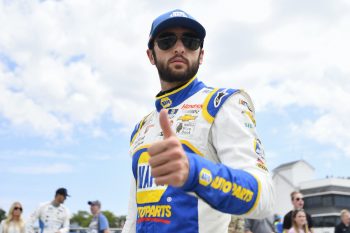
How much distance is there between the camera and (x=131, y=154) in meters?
2.98

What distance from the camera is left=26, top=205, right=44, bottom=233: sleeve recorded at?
9312 mm

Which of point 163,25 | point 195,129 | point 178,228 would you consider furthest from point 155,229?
point 163,25

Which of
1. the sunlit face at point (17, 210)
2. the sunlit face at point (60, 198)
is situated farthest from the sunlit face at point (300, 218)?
the sunlit face at point (17, 210)

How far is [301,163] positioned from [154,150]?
7714 cm

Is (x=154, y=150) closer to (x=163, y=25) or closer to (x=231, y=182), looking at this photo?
(x=231, y=182)

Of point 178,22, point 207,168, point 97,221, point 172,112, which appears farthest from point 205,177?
point 97,221

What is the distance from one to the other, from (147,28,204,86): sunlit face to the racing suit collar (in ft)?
0.14

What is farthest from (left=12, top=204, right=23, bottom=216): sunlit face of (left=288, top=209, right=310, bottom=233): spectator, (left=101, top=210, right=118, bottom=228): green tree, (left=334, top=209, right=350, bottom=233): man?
(left=101, top=210, right=118, bottom=228): green tree

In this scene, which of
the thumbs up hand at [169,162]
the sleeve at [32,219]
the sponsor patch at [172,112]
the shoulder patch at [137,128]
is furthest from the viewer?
the sleeve at [32,219]

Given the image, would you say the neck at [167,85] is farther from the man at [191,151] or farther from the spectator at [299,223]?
the spectator at [299,223]

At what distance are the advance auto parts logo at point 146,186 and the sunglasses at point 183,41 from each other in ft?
2.11

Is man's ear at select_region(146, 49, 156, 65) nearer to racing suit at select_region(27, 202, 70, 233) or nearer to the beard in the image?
the beard

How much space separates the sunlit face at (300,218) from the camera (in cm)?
786

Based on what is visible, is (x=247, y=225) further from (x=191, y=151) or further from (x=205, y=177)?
(x=205, y=177)
